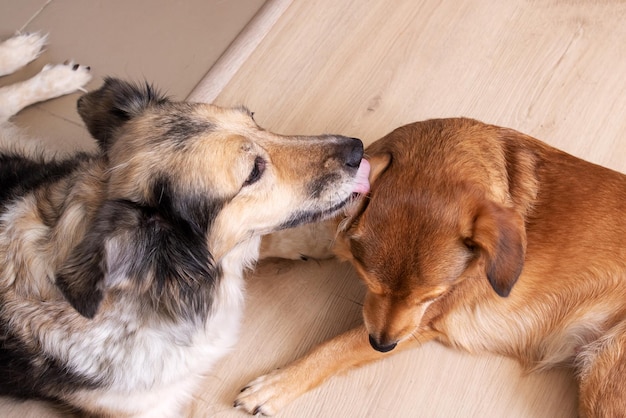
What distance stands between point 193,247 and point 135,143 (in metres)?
0.34

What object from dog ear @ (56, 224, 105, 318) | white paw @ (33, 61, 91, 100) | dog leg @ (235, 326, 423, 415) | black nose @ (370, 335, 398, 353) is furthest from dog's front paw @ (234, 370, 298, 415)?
white paw @ (33, 61, 91, 100)

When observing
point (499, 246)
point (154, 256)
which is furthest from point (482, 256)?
point (154, 256)

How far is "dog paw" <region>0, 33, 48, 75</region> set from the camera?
2775 mm

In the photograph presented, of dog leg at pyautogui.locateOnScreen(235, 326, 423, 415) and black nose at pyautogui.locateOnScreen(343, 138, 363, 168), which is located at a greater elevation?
black nose at pyautogui.locateOnScreen(343, 138, 363, 168)

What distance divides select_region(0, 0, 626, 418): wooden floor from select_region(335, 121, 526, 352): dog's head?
481mm

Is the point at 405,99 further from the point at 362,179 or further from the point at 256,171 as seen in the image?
the point at 256,171

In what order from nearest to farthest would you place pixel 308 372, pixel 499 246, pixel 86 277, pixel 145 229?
pixel 86 277 < pixel 145 229 < pixel 499 246 < pixel 308 372

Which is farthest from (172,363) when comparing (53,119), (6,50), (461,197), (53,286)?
(6,50)

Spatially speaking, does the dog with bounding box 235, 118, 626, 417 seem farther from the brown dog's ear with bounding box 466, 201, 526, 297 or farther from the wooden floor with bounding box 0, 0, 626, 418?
the wooden floor with bounding box 0, 0, 626, 418

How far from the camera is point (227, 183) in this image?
5.25 ft

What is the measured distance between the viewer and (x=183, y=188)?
1.52 m

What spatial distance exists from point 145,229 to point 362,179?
2.51 ft

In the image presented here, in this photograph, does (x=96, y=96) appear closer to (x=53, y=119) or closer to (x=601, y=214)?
(x=53, y=119)

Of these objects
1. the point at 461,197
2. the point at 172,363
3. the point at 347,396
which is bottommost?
the point at 347,396
